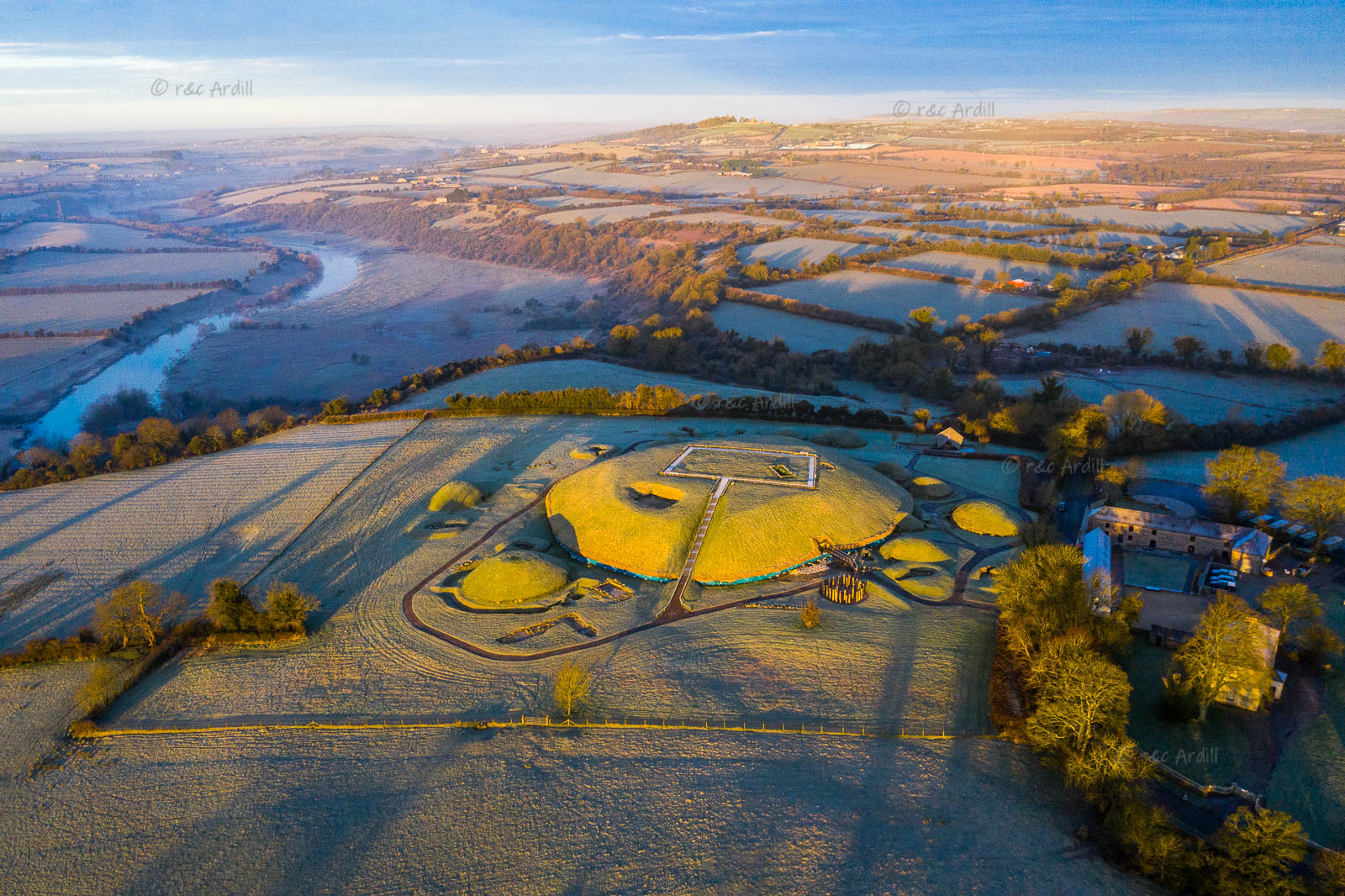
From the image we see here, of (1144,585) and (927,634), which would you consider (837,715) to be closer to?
(927,634)

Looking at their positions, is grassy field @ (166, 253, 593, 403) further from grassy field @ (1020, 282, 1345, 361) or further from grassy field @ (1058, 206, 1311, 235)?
grassy field @ (1058, 206, 1311, 235)

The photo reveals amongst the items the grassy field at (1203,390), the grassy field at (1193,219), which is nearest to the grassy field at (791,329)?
the grassy field at (1203,390)

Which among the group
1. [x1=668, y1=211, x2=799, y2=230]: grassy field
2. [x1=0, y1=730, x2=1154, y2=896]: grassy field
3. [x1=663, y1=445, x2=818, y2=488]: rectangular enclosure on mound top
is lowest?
[x1=0, y1=730, x2=1154, y2=896]: grassy field

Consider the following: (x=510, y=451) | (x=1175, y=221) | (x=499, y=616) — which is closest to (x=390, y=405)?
(x=510, y=451)

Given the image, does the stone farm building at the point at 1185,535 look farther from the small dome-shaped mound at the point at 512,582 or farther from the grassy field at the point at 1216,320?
the grassy field at the point at 1216,320

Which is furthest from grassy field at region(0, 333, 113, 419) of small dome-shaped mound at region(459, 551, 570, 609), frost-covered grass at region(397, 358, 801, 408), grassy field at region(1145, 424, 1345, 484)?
grassy field at region(1145, 424, 1345, 484)

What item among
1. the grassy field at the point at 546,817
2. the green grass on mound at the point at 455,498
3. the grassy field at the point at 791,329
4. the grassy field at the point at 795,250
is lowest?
the grassy field at the point at 546,817
